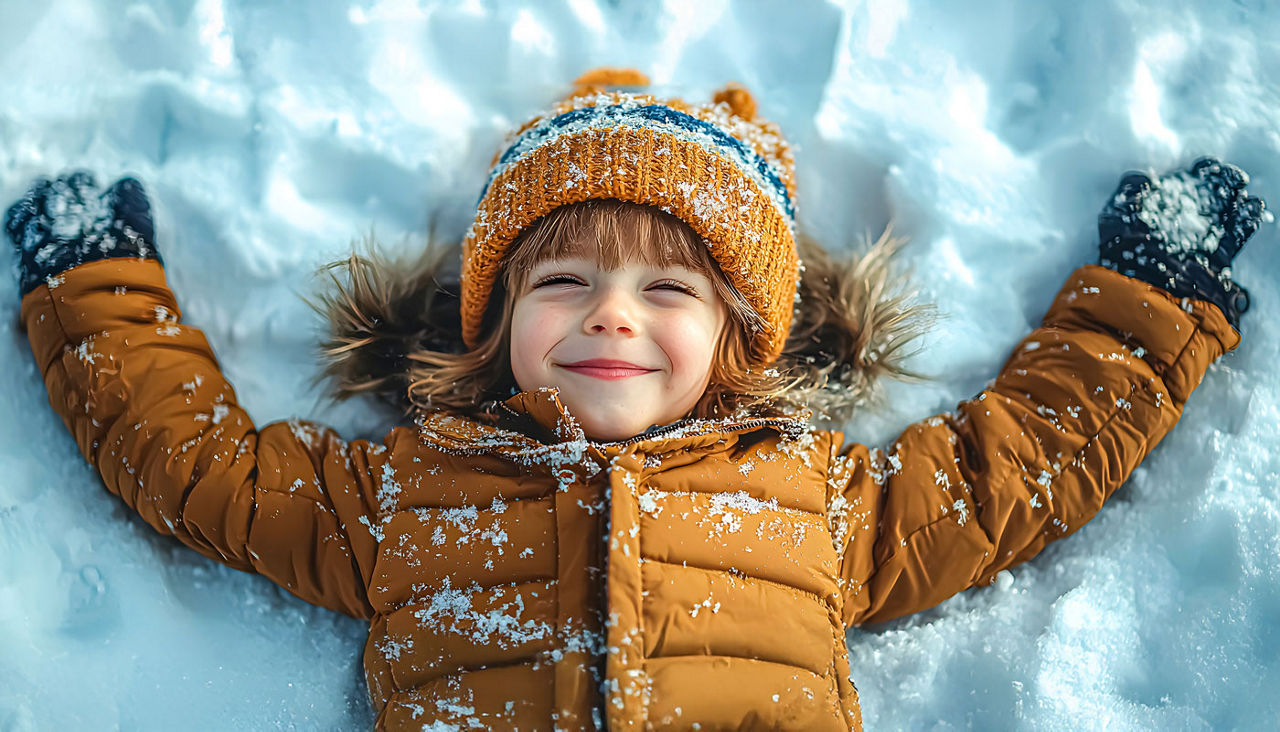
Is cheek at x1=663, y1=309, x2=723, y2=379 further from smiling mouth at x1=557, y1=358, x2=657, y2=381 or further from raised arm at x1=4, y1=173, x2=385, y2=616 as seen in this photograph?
raised arm at x1=4, y1=173, x2=385, y2=616

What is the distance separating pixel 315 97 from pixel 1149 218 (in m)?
1.77

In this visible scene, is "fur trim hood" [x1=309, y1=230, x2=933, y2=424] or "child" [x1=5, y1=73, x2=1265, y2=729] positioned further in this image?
"fur trim hood" [x1=309, y1=230, x2=933, y2=424]

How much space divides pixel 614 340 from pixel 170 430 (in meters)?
0.84

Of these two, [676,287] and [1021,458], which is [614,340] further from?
[1021,458]

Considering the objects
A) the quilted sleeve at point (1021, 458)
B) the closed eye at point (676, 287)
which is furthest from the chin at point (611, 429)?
the quilted sleeve at point (1021, 458)

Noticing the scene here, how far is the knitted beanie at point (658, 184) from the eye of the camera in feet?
5.28

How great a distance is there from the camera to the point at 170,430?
66.4 inches

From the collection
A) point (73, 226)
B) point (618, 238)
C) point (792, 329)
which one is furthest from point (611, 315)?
point (73, 226)

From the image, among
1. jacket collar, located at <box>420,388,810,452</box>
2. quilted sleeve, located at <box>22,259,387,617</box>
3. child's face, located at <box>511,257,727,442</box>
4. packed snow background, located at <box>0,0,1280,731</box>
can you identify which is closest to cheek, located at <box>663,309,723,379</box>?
child's face, located at <box>511,257,727,442</box>

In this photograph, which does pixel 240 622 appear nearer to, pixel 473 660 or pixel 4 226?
pixel 473 660

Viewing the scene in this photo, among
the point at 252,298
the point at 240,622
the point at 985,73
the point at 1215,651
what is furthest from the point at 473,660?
the point at 985,73

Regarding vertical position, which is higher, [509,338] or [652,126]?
[652,126]

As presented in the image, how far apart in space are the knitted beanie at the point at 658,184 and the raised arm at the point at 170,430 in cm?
42

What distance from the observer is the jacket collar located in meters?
1.58
